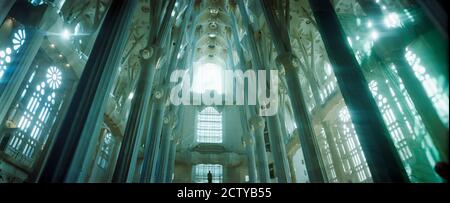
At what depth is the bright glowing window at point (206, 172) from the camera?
20156 millimetres

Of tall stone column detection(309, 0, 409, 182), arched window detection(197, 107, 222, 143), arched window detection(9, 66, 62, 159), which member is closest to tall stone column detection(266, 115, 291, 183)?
tall stone column detection(309, 0, 409, 182)

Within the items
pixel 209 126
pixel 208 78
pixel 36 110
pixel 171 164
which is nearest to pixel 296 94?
pixel 171 164

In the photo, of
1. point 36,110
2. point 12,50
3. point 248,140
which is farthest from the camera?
point 248,140

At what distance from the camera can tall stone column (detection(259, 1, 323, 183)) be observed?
7.18 metres

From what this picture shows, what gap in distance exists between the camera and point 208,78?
2562cm

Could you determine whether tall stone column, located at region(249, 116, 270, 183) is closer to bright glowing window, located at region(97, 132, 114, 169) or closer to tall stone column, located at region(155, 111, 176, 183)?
tall stone column, located at region(155, 111, 176, 183)

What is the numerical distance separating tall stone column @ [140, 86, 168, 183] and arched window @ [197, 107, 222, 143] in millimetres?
10409

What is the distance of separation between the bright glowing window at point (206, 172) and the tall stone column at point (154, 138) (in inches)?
363

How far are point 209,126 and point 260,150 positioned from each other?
11.0 m

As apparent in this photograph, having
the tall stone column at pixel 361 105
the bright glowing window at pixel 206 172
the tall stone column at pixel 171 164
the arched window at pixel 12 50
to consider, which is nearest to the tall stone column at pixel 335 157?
the tall stone column at pixel 361 105

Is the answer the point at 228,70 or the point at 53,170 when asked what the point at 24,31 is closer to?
the point at 53,170

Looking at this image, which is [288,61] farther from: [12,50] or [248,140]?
[12,50]

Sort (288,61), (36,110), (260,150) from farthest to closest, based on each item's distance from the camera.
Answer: (36,110)
(260,150)
(288,61)

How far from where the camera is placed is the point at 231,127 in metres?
23.0
